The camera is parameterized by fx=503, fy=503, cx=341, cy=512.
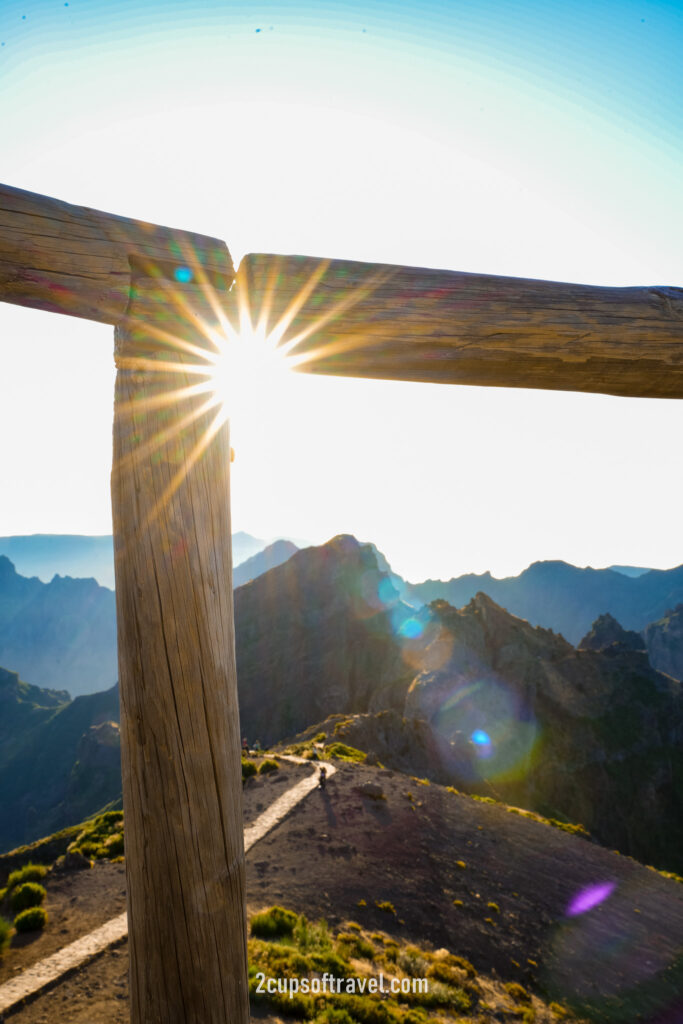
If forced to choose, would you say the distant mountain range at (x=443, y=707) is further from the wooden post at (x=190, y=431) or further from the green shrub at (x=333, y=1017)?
the wooden post at (x=190, y=431)

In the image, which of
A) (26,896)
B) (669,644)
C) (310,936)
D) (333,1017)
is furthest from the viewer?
(669,644)

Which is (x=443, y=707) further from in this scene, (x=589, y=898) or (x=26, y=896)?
(x=26, y=896)

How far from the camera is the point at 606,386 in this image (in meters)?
2.27

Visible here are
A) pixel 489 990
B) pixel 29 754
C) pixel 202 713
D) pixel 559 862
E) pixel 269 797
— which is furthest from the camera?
pixel 29 754

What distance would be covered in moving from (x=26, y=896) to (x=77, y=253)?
15759mm

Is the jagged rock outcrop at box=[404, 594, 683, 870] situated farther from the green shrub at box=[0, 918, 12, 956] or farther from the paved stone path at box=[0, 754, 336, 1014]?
the green shrub at box=[0, 918, 12, 956]

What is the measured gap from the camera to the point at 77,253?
168 cm

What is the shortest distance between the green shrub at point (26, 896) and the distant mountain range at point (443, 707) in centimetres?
3419

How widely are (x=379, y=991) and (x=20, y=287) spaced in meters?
12.1

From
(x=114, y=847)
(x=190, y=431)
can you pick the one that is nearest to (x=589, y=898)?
(x=114, y=847)

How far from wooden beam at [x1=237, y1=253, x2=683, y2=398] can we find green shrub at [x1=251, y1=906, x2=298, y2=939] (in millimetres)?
12213

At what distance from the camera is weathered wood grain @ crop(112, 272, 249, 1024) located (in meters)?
1.53

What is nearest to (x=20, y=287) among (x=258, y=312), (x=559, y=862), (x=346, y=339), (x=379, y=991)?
(x=258, y=312)

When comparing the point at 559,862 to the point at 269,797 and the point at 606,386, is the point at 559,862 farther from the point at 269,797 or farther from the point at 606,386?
the point at 606,386
